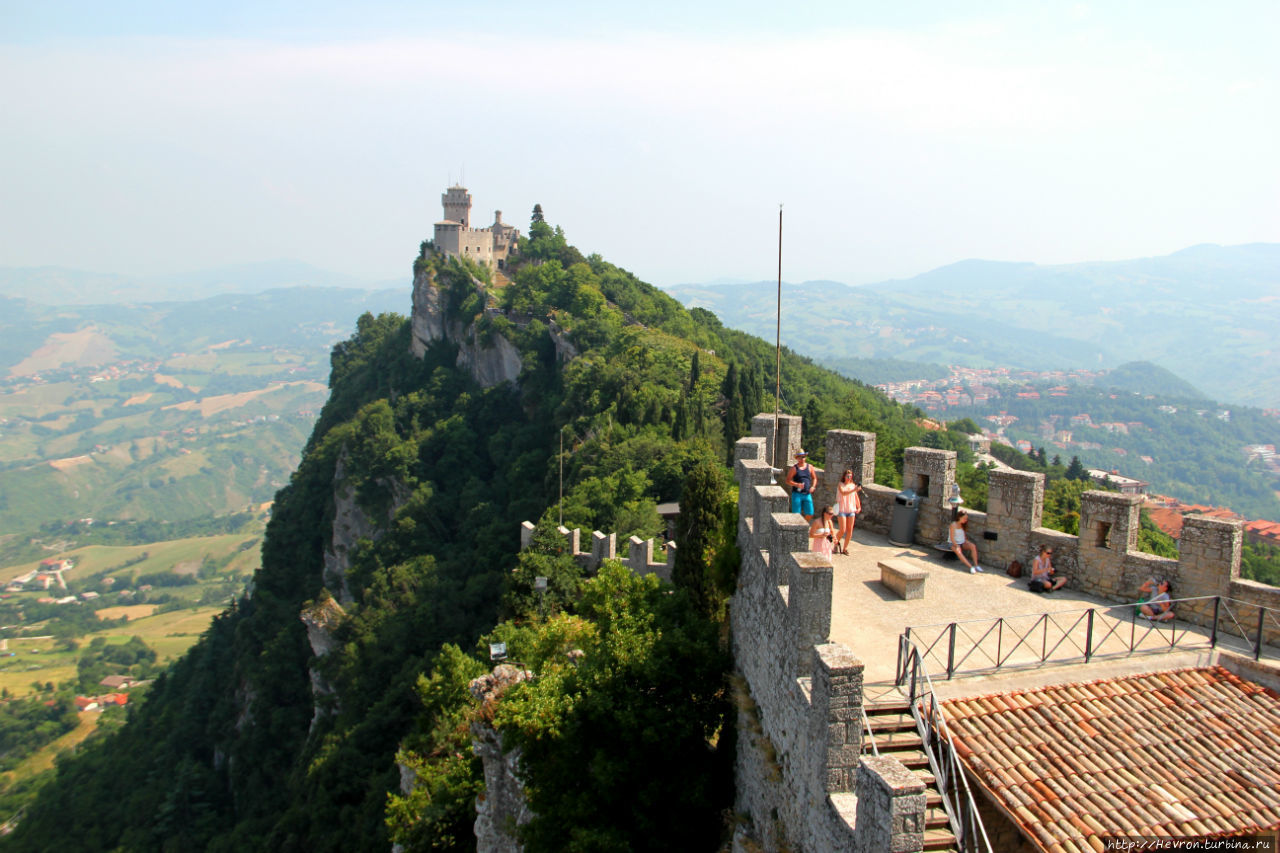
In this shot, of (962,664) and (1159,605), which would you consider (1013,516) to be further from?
(962,664)

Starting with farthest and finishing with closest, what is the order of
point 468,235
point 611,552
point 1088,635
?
point 468,235 → point 611,552 → point 1088,635

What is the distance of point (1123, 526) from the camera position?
12258mm

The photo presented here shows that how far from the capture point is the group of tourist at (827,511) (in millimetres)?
13312

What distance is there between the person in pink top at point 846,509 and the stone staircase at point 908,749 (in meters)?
5.41

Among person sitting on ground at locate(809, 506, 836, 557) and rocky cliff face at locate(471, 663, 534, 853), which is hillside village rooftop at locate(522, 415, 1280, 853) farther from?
rocky cliff face at locate(471, 663, 534, 853)

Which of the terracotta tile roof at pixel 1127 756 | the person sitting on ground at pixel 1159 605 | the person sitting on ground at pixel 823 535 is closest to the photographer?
the terracotta tile roof at pixel 1127 756

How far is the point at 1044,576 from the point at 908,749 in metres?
5.62

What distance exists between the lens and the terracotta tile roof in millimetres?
7812

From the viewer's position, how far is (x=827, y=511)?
1414cm

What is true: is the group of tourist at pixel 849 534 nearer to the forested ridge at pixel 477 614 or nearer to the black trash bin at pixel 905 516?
the black trash bin at pixel 905 516

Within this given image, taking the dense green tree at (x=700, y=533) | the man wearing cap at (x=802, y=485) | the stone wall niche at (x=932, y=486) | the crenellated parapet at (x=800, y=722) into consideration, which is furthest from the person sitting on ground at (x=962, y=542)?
the dense green tree at (x=700, y=533)

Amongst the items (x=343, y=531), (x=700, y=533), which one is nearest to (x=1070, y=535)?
(x=700, y=533)

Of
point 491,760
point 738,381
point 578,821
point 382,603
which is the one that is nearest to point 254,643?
point 382,603

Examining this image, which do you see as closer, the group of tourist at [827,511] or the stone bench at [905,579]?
the stone bench at [905,579]
